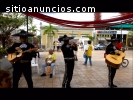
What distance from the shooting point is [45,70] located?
8180 millimetres

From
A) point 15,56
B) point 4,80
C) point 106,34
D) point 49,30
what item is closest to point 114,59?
point 15,56

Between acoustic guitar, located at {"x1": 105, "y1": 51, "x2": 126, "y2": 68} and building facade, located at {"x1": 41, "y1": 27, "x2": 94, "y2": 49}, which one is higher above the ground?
building facade, located at {"x1": 41, "y1": 27, "x2": 94, "y2": 49}

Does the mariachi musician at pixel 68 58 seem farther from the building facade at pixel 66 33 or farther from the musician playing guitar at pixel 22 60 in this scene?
the building facade at pixel 66 33

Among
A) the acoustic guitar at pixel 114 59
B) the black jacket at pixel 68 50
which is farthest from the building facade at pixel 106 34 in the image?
the black jacket at pixel 68 50

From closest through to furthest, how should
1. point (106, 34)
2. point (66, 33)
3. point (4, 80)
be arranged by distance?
point (4, 80)
point (66, 33)
point (106, 34)

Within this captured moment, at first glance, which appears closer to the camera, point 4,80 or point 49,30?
point 4,80

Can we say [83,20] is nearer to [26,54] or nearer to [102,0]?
[26,54]

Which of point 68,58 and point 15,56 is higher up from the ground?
point 15,56

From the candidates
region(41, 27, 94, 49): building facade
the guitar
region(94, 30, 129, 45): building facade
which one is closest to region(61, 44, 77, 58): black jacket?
the guitar

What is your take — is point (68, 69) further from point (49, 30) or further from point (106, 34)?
point (106, 34)

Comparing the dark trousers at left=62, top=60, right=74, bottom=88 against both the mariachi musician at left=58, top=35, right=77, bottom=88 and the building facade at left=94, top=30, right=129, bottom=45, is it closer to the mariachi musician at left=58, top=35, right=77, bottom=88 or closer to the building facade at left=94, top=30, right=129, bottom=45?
the mariachi musician at left=58, top=35, right=77, bottom=88

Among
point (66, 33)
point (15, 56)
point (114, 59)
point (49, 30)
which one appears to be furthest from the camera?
point (66, 33)
